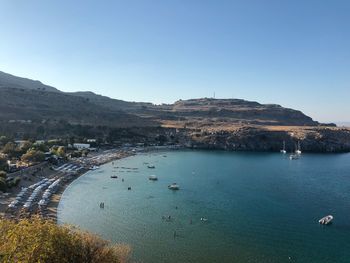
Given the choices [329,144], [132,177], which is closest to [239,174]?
[132,177]

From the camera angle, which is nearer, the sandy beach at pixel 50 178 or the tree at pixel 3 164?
the sandy beach at pixel 50 178

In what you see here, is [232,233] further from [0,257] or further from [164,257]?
[0,257]

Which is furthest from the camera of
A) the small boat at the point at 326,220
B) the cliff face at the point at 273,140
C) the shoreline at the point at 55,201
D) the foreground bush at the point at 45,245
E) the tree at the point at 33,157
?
the cliff face at the point at 273,140

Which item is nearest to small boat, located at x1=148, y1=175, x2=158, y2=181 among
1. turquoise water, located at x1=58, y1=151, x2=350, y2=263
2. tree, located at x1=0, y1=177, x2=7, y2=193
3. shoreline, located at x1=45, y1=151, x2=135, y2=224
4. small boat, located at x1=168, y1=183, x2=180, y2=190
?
turquoise water, located at x1=58, y1=151, x2=350, y2=263

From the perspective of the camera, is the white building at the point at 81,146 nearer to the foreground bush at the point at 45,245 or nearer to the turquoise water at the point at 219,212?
the turquoise water at the point at 219,212

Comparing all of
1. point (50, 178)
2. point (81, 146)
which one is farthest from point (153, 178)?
point (81, 146)

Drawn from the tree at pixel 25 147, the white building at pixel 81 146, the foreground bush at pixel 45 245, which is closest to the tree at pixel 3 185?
the tree at pixel 25 147

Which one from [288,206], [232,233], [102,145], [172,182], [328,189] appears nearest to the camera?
[232,233]

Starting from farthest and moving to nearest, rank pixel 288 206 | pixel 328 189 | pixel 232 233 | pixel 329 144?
pixel 329 144 < pixel 328 189 < pixel 288 206 < pixel 232 233
